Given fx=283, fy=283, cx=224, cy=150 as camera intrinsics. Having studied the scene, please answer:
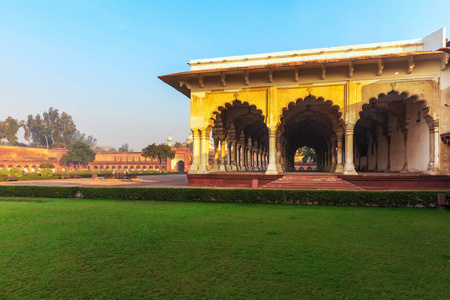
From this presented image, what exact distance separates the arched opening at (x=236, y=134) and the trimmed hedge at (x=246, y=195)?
6133mm

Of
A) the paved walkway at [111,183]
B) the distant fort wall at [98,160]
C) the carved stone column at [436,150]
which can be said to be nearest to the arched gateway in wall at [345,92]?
the carved stone column at [436,150]

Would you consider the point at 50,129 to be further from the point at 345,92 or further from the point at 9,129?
the point at 345,92

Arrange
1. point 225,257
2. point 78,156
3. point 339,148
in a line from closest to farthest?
point 225,257 < point 339,148 < point 78,156

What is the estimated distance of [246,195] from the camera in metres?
9.15

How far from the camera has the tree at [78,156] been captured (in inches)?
2406

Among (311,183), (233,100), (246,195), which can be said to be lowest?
(246,195)

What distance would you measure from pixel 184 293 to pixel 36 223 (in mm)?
4718

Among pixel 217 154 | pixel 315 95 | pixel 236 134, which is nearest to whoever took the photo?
pixel 315 95

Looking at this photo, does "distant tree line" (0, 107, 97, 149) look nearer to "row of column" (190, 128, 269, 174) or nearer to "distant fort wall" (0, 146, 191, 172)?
"distant fort wall" (0, 146, 191, 172)

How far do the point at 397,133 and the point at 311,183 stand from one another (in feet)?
28.9

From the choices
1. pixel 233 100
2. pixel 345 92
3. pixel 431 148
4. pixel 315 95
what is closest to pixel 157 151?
pixel 233 100

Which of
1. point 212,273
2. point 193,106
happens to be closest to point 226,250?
point 212,273

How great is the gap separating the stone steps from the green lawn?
176 inches

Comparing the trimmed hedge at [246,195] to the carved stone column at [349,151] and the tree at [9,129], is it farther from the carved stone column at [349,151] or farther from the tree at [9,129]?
the tree at [9,129]
